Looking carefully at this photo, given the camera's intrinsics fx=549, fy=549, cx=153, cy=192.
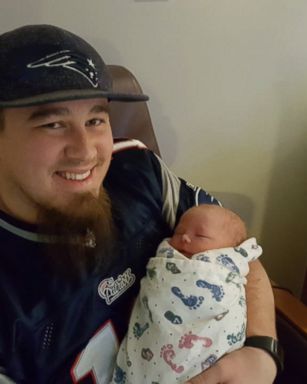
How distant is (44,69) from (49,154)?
15 cm

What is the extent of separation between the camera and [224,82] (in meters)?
1.71

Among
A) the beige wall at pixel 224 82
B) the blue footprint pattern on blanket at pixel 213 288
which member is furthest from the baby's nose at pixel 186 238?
the beige wall at pixel 224 82

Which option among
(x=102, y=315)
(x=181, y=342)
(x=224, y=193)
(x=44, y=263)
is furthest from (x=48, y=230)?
(x=224, y=193)

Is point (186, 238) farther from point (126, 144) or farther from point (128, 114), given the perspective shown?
point (128, 114)

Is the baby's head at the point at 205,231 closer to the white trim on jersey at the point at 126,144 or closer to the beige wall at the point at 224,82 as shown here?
the white trim on jersey at the point at 126,144

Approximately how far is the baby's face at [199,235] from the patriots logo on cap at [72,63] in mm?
378

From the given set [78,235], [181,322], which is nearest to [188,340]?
[181,322]

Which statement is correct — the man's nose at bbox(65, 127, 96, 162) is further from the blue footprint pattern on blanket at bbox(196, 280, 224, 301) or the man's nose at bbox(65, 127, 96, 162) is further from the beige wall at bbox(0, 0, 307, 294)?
the beige wall at bbox(0, 0, 307, 294)

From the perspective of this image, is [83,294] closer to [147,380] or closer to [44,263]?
[44,263]

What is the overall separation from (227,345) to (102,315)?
9.9 inches

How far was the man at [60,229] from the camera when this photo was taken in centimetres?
94

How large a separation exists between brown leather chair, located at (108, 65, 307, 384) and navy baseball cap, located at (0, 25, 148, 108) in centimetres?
37

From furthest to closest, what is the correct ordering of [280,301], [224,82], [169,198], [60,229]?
[224,82]
[280,301]
[169,198]
[60,229]

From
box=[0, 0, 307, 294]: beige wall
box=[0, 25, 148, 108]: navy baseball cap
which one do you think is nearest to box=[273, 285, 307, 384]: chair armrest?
box=[0, 0, 307, 294]: beige wall
